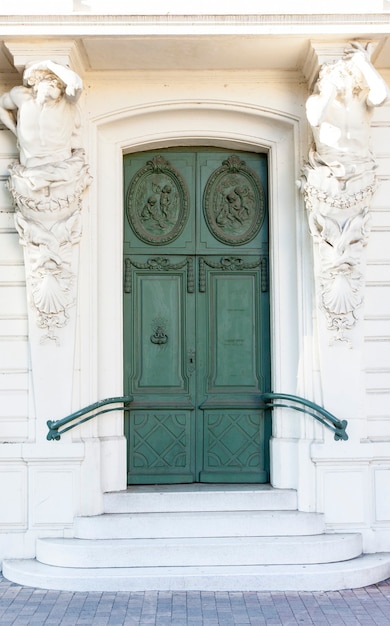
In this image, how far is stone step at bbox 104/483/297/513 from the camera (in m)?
7.57

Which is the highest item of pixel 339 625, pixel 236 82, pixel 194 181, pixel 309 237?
pixel 236 82

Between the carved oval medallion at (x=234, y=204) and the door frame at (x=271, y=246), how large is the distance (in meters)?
0.19

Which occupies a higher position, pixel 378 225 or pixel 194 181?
pixel 194 181

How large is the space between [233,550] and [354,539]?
110 cm

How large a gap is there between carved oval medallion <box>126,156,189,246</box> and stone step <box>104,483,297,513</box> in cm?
243

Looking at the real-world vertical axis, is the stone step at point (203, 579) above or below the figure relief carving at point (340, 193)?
below

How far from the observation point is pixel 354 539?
24.0 feet

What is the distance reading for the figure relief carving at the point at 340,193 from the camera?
746 cm

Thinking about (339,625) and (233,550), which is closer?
(339,625)

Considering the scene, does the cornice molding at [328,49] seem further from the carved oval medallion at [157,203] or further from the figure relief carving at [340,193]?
the carved oval medallion at [157,203]

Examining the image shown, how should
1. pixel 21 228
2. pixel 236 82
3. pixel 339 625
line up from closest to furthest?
pixel 339 625, pixel 21 228, pixel 236 82

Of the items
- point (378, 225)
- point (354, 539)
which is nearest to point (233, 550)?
point (354, 539)

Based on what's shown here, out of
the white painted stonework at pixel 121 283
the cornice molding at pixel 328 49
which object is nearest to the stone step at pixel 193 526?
the white painted stonework at pixel 121 283

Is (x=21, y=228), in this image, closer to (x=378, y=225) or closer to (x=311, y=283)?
(x=311, y=283)
